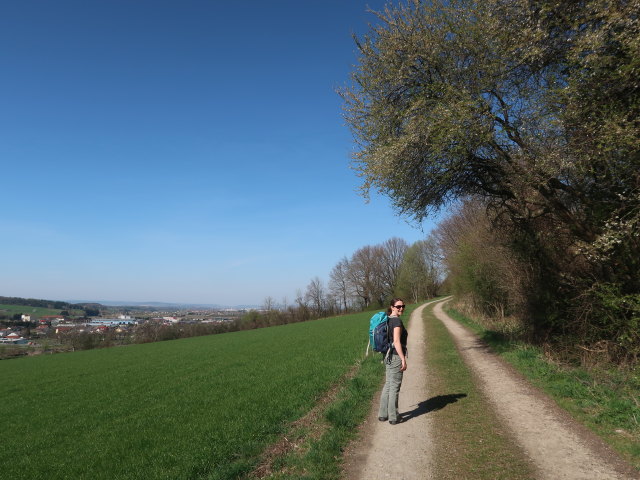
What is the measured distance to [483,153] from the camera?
10492mm

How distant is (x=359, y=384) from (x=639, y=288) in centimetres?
713

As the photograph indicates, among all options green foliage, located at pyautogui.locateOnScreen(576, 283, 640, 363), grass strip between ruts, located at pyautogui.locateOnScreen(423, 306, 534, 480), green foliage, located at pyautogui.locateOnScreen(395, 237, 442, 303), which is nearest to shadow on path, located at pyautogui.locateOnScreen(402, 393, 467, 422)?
grass strip between ruts, located at pyautogui.locateOnScreen(423, 306, 534, 480)

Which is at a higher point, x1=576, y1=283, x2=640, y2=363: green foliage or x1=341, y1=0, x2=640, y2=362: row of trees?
x1=341, y1=0, x2=640, y2=362: row of trees

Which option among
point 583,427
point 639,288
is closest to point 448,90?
point 639,288

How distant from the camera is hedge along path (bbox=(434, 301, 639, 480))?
179 inches

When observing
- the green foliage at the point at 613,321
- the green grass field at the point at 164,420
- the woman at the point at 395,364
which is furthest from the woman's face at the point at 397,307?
the green foliage at the point at 613,321

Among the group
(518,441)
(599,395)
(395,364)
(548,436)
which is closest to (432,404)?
(395,364)

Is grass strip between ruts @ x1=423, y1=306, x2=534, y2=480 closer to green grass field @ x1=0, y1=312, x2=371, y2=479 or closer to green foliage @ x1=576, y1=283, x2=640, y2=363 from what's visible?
green grass field @ x1=0, y1=312, x2=371, y2=479

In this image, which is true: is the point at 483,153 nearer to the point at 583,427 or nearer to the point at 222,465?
the point at 583,427

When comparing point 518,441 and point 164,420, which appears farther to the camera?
point 164,420

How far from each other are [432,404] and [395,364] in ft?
6.42

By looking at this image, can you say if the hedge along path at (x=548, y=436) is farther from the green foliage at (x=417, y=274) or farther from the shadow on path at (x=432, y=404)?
the green foliage at (x=417, y=274)

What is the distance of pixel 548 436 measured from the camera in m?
5.65

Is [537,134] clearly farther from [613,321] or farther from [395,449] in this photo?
[395,449]
